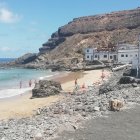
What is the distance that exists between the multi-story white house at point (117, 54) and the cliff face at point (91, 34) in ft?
31.9

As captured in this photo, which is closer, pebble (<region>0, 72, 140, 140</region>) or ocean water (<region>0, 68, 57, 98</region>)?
pebble (<region>0, 72, 140, 140</region>)

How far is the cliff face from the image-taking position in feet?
454

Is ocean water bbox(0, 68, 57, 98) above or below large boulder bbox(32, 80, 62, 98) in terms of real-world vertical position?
below

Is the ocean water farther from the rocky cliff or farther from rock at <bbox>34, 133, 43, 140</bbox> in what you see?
the rocky cliff

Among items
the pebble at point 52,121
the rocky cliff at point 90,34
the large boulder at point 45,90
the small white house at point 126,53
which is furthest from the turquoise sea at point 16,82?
the rocky cliff at point 90,34

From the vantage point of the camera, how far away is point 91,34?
152 metres

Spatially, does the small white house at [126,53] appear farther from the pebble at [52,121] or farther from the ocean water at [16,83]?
the pebble at [52,121]

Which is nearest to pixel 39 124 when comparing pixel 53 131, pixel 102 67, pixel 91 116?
pixel 53 131

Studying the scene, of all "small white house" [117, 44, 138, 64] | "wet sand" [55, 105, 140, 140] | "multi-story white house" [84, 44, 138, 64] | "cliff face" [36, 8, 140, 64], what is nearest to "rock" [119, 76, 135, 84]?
"wet sand" [55, 105, 140, 140]

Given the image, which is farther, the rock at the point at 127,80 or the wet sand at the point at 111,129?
the rock at the point at 127,80

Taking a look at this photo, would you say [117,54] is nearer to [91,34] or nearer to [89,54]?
[89,54]

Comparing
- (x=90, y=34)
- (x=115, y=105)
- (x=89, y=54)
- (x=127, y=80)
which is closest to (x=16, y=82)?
(x=127, y=80)

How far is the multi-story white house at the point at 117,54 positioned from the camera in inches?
3761

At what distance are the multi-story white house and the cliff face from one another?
972 cm
